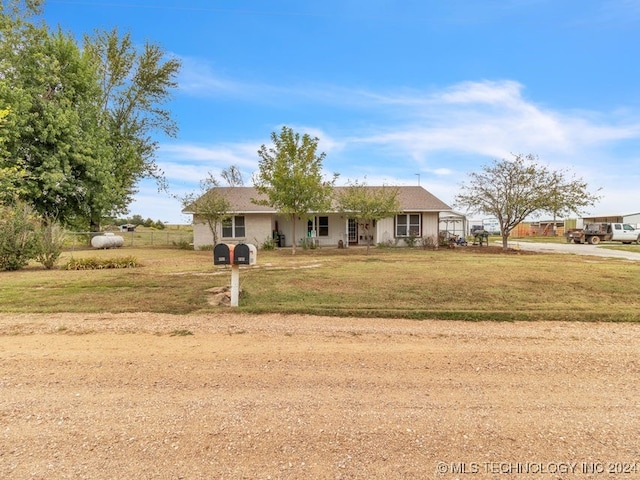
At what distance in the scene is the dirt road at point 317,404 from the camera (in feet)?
6.93

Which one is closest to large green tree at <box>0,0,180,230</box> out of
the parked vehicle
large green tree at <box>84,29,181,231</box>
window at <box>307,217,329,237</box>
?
large green tree at <box>84,29,181,231</box>

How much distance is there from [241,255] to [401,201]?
1792cm

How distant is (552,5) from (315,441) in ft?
47.7

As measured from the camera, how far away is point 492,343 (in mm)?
4277

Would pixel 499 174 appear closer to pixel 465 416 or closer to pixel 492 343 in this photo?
pixel 492 343

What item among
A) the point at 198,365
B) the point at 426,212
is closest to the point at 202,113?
the point at 426,212

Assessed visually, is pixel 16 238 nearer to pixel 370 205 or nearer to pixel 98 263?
pixel 98 263

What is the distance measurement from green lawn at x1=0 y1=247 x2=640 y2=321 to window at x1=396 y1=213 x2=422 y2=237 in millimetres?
11743

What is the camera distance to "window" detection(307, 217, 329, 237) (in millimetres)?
22156

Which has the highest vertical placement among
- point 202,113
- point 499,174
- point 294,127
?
point 202,113

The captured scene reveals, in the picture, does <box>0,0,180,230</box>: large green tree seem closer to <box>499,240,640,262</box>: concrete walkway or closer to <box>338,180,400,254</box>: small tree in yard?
<box>338,180,400,254</box>: small tree in yard

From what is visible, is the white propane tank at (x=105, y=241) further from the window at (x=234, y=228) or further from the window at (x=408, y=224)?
the window at (x=408, y=224)

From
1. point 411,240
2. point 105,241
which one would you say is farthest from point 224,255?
point 105,241

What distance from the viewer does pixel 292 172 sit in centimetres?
1628
